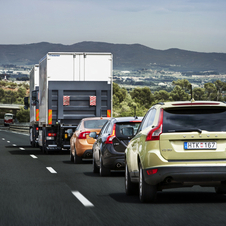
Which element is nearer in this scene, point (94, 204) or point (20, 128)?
point (94, 204)

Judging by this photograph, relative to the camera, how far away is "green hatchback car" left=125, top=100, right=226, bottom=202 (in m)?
7.95

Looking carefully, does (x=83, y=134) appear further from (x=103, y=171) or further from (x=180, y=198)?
(x=180, y=198)

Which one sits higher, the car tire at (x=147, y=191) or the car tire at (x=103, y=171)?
the car tire at (x=147, y=191)

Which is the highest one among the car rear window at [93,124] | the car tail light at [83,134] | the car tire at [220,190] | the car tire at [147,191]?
the car rear window at [93,124]

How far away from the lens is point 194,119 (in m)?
8.16

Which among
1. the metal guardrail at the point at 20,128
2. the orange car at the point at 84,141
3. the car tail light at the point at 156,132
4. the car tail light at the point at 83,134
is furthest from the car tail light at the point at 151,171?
the metal guardrail at the point at 20,128

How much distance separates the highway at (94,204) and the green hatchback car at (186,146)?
0.46m

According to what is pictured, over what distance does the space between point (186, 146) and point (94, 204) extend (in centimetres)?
170

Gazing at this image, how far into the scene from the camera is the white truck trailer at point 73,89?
20.5 m

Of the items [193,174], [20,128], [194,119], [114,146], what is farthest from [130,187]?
[20,128]

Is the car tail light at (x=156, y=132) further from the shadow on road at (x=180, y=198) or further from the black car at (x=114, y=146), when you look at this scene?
the black car at (x=114, y=146)

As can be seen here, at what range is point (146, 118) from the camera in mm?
9102

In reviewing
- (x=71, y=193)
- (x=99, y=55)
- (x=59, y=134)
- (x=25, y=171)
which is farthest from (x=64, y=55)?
(x=71, y=193)

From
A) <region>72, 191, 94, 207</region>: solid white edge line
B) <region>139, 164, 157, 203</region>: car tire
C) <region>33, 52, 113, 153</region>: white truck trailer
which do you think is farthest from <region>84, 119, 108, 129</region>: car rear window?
<region>139, 164, 157, 203</region>: car tire
